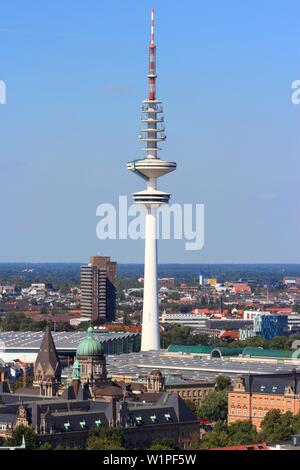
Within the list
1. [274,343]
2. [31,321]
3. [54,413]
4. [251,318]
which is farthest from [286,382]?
[251,318]

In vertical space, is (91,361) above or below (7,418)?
above

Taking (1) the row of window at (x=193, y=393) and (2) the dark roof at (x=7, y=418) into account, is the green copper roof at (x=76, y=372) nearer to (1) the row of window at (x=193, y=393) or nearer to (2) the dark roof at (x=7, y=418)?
(1) the row of window at (x=193, y=393)

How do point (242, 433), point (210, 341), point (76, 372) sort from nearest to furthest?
1. point (242, 433)
2. point (76, 372)
3. point (210, 341)

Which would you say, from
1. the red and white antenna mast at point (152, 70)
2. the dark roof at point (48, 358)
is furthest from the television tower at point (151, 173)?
the dark roof at point (48, 358)

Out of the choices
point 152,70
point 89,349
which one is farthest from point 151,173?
point 89,349

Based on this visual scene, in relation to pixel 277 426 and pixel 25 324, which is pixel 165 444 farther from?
pixel 25 324

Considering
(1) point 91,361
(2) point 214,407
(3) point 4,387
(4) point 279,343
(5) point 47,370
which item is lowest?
(2) point 214,407

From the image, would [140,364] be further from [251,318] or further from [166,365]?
[251,318]
